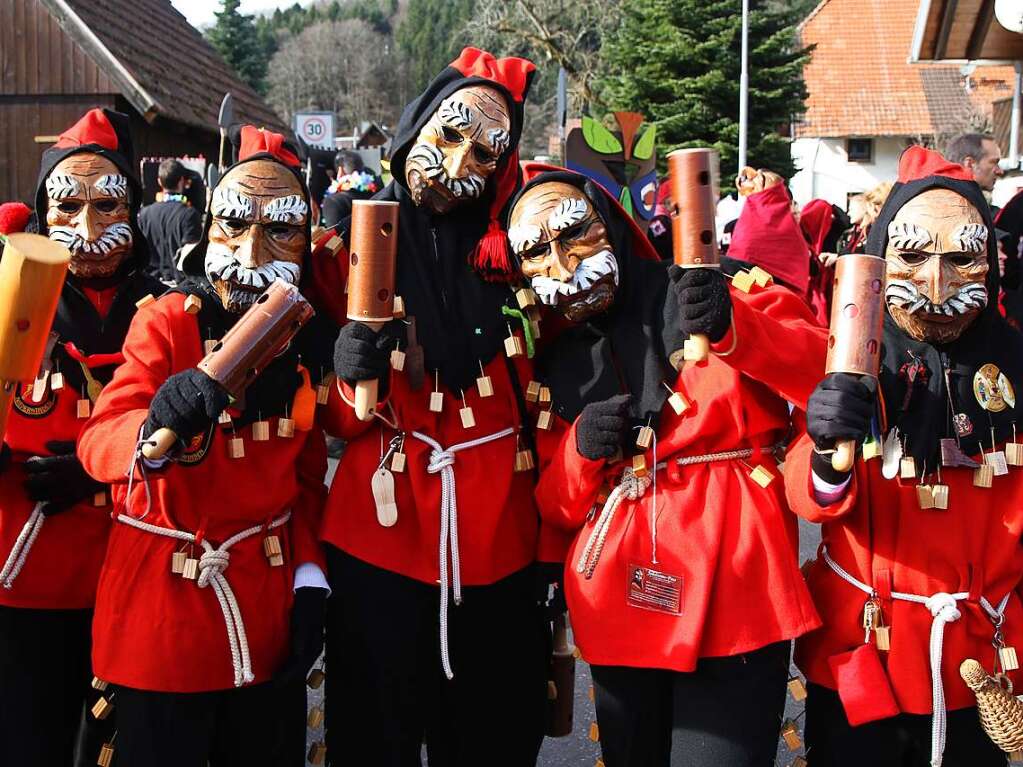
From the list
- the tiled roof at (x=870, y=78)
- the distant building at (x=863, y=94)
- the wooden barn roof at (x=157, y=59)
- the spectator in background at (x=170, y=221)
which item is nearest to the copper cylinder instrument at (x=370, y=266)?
the spectator in background at (x=170, y=221)

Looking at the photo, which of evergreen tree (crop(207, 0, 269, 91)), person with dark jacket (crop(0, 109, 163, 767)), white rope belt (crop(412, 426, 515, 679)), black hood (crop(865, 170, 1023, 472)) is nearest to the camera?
black hood (crop(865, 170, 1023, 472))

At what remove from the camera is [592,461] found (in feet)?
9.22

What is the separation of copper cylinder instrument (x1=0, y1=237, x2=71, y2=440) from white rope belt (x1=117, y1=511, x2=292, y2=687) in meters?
1.11

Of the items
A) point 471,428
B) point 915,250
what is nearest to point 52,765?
point 471,428

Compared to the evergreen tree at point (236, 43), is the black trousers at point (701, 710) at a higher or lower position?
lower

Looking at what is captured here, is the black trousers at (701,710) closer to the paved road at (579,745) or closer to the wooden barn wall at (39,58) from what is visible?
the paved road at (579,745)

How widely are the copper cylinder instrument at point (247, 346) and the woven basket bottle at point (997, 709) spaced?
6.08ft

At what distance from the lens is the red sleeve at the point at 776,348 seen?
258cm

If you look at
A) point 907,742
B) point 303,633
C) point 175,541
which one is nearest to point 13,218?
point 175,541

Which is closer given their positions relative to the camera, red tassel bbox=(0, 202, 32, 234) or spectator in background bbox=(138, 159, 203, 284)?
red tassel bbox=(0, 202, 32, 234)

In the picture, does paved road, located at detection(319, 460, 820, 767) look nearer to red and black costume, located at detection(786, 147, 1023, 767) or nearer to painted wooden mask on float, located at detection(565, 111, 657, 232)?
red and black costume, located at detection(786, 147, 1023, 767)

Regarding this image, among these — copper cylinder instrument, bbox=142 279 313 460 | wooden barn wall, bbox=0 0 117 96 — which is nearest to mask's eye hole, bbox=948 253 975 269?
copper cylinder instrument, bbox=142 279 313 460

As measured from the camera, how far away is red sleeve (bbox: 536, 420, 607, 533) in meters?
2.84

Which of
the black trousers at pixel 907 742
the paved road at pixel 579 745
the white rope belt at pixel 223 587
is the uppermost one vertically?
the white rope belt at pixel 223 587
